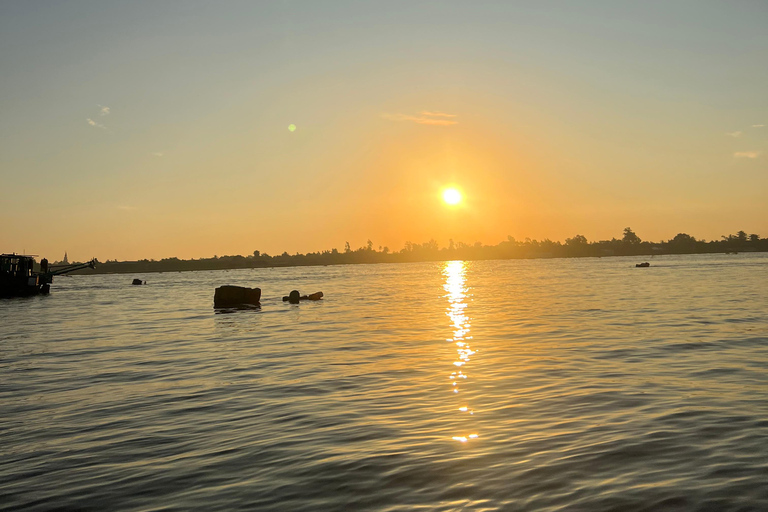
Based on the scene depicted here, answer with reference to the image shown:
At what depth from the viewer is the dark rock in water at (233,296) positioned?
4706cm

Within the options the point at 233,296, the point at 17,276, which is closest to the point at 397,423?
the point at 233,296

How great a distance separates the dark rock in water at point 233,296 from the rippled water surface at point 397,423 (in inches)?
881

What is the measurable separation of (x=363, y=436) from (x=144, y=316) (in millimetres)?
35985

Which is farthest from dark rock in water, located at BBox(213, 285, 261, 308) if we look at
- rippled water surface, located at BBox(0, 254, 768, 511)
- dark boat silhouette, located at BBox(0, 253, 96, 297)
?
dark boat silhouette, located at BBox(0, 253, 96, 297)

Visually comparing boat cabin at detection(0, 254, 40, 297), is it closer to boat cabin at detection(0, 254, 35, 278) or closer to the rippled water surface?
boat cabin at detection(0, 254, 35, 278)

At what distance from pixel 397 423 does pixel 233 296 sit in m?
38.5

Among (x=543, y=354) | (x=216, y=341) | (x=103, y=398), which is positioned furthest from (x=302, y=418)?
(x=216, y=341)

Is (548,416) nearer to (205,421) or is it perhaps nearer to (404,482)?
(404,482)

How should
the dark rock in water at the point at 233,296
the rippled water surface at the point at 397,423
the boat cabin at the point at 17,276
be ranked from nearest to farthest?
the rippled water surface at the point at 397,423, the dark rock in water at the point at 233,296, the boat cabin at the point at 17,276

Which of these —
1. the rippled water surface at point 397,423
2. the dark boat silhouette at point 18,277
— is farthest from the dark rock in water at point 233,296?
the dark boat silhouette at point 18,277

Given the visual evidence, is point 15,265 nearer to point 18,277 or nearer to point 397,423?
point 18,277

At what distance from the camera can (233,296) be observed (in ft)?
155

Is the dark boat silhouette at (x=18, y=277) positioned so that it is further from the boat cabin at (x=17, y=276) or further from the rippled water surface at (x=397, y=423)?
the rippled water surface at (x=397, y=423)

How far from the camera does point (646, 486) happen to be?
7.09 metres
